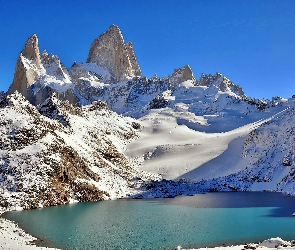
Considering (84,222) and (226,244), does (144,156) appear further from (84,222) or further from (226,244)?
(226,244)

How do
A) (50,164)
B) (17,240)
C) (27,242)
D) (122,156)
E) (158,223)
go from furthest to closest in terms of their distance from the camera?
(122,156) < (50,164) < (158,223) < (17,240) < (27,242)

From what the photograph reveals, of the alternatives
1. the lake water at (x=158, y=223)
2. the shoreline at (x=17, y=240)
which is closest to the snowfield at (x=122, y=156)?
the shoreline at (x=17, y=240)

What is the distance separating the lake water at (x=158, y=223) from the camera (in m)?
31.0

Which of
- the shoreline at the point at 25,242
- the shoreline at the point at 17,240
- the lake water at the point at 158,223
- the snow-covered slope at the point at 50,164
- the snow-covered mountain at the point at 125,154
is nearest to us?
the shoreline at the point at 25,242

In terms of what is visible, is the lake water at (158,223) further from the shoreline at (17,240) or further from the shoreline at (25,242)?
the shoreline at (25,242)

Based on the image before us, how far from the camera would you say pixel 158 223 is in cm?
3894

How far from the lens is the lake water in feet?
102

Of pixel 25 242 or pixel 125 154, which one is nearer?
pixel 25 242

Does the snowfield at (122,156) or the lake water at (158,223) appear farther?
the snowfield at (122,156)

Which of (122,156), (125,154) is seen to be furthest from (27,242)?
(125,154)

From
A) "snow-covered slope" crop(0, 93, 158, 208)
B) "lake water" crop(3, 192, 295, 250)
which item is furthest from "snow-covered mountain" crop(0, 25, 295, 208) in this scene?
"lake water" crop(3, 192, 295, 250)

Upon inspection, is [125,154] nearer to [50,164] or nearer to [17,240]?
[50,164]

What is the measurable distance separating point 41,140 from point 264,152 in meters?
48.6

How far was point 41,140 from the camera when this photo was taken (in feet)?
201
